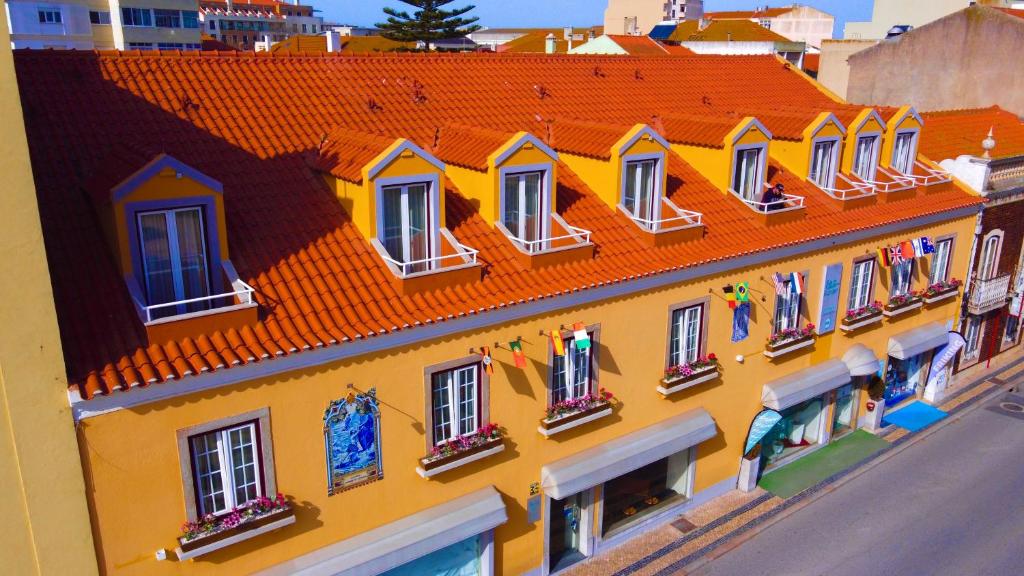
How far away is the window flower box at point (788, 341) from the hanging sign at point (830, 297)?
2.07 feet

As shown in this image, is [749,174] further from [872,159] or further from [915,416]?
[915,416]

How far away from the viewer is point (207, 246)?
13203 millimetres

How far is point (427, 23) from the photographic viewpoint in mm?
57656

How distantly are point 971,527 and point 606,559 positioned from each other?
10.1 metres

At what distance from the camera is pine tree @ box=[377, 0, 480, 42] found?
57031mm

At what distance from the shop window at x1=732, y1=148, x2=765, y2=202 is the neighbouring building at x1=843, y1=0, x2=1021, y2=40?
134 feet

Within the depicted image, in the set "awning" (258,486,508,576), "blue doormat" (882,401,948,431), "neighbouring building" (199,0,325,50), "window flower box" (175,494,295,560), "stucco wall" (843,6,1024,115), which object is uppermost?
"neighbouring building" (199,0,325,50)

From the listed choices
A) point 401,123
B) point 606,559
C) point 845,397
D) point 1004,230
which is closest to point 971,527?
point 845,397

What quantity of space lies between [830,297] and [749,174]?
4.42 m

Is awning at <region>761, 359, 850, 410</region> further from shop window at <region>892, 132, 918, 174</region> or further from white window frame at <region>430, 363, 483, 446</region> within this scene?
white window frame at <region>430, 363, 483, 446</region>

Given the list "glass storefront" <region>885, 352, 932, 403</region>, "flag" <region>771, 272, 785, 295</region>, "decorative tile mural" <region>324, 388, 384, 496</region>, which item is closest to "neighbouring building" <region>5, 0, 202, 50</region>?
"decorative tile mural" <region>324, 388, 384, 496</region>

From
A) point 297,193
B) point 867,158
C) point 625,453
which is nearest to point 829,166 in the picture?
point 867,158

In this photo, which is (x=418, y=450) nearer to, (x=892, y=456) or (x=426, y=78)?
(x=426, y=78)

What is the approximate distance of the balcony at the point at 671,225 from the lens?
17.9 m
